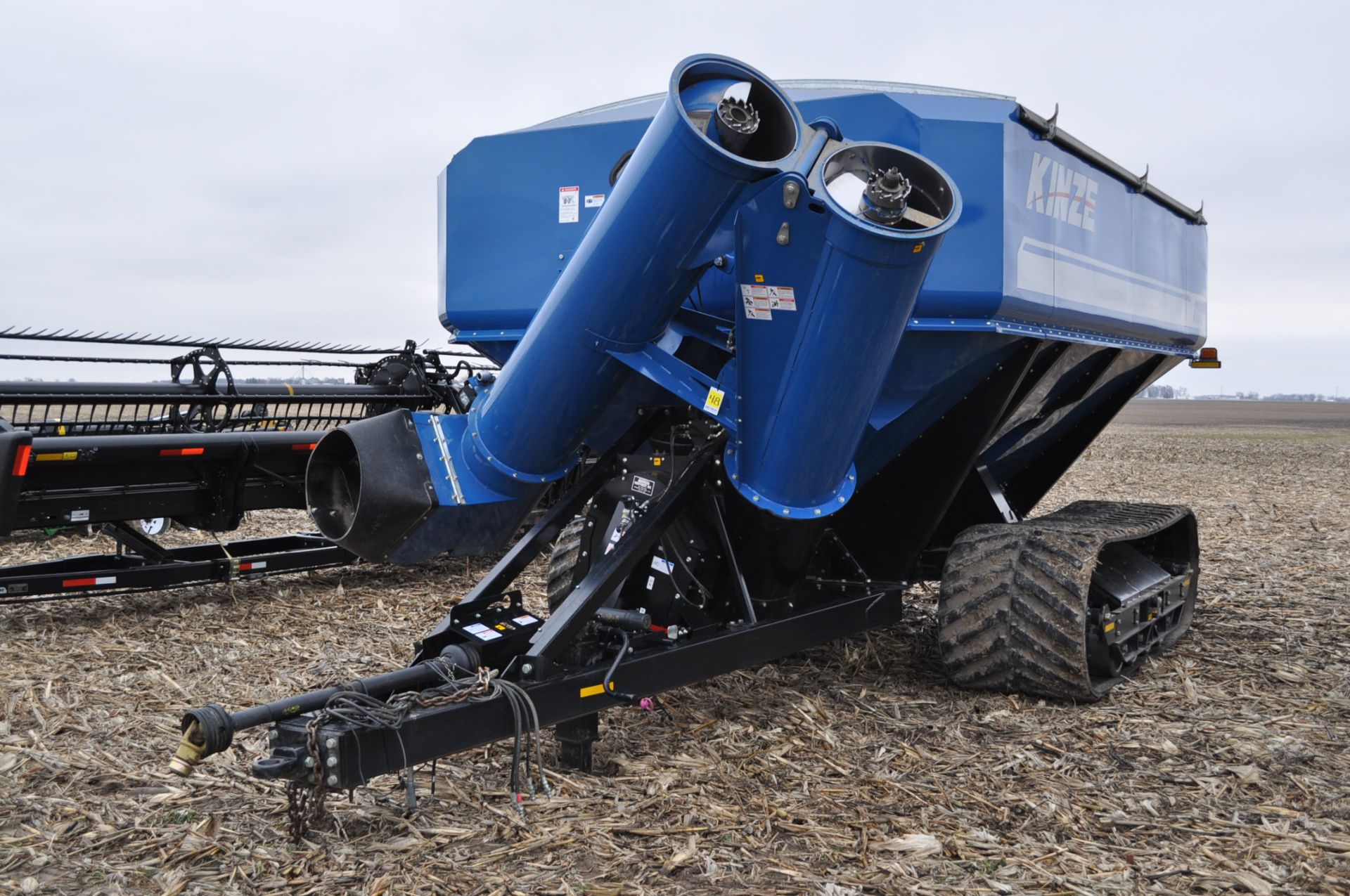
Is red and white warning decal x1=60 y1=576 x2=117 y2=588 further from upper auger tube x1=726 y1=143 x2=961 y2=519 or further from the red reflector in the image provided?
upper auger tube x1=726 y1=143 x2=961 y2=519

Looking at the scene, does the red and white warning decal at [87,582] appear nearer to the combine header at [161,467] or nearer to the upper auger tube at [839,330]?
the combine header at [161,467]

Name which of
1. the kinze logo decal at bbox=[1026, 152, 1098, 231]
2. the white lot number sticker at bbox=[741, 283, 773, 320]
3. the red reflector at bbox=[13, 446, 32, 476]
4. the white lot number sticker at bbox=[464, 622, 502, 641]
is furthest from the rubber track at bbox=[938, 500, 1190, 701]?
the red reflector at bbox=[13, 446, 32, 476]

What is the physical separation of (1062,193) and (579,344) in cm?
213

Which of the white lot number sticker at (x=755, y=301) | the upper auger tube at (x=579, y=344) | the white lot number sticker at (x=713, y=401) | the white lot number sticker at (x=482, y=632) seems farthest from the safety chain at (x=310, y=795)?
the white lot number sticker at (x=755, y=301)

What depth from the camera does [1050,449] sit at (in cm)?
651

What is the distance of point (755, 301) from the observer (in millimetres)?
3570

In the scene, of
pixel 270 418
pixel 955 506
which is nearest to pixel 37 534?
pixel 270 418

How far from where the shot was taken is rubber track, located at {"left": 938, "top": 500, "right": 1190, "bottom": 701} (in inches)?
170

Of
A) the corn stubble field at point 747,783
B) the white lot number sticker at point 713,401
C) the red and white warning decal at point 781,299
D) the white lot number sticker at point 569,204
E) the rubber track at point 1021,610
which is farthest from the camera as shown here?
the white lot number sticker at point 569,204

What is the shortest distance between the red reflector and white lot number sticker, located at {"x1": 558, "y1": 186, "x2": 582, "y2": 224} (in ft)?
9.27

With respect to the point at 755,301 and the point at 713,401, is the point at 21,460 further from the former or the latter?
the point at 755,301

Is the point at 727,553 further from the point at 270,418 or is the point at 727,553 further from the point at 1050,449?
the point at 270,418

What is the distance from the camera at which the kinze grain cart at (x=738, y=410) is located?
3320 millimetres

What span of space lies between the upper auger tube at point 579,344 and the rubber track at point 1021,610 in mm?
1753
